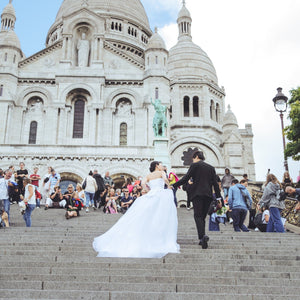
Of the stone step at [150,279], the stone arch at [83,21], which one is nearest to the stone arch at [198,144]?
the stone arch at [83,21]

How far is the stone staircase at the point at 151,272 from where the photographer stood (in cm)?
527

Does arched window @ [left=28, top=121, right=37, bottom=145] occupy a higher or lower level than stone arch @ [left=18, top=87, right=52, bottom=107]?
lower

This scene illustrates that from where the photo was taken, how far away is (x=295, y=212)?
11.9 meters

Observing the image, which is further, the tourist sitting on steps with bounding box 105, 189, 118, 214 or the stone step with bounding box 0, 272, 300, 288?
the tourist sitting on steps with bounding box 105, 189, 118, 214

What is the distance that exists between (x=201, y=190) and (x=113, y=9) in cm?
4230

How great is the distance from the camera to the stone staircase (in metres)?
5.27

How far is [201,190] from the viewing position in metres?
7.33

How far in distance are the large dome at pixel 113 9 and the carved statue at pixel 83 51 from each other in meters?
15.3

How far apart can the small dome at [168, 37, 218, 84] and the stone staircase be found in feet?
109

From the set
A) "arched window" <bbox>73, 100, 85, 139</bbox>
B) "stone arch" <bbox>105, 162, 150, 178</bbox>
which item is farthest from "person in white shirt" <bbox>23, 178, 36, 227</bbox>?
"arched window" <bbox>73, 100, 85, 139</bbox>

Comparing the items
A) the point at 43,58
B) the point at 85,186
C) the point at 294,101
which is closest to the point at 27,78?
the point at 43,58

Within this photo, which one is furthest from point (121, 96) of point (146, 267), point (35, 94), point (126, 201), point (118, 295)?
point (118, 295)

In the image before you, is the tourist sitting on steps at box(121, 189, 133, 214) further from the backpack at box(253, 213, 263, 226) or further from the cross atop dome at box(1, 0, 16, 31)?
the cross atop dome at box(1, 0, 16, 31)

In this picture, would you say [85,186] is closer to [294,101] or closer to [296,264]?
[296,264]
